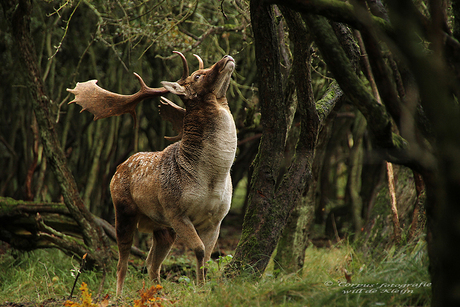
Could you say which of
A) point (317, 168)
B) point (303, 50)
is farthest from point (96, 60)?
point (303, 50)

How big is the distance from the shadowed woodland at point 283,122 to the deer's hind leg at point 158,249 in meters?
1.11

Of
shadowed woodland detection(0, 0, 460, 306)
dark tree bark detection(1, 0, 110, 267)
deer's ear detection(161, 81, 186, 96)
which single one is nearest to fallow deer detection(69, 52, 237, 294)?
deer's ear detection(161, 81, 186, 96)

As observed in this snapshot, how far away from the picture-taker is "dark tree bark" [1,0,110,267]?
600 cm

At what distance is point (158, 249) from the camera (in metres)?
5.54

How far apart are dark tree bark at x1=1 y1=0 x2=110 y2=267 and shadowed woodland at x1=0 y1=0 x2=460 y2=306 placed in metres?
0.02

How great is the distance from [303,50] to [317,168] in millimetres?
2386

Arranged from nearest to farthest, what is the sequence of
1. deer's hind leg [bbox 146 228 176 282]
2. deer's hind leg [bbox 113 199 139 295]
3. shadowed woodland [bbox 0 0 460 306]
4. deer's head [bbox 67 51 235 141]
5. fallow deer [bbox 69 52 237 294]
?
shadowed woodland [bbox 0 0 460 306] → fallow deer [bbox 69 52 237 294] → deer's head [bbox 67 51 235 141] → deer's hind leg [bbox 113 199 139 295] → deer's hind leg [bbox 146 228 176 282]

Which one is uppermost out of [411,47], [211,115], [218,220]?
[411,47]

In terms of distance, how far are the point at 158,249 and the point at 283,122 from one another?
8.04 feet

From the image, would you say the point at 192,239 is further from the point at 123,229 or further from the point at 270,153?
the point at 123,229

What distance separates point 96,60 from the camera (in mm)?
10156

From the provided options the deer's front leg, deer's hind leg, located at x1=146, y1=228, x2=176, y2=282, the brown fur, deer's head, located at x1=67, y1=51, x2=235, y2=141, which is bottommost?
deer's hind leg, located at x1=146, y1=228, x2=176, y2=282

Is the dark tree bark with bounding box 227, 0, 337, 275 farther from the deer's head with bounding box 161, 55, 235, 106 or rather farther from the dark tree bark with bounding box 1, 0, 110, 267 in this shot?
the dark tree bark with bounding box 1, 0, 110, 267

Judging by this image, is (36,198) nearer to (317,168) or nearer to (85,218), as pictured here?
(85,218)
